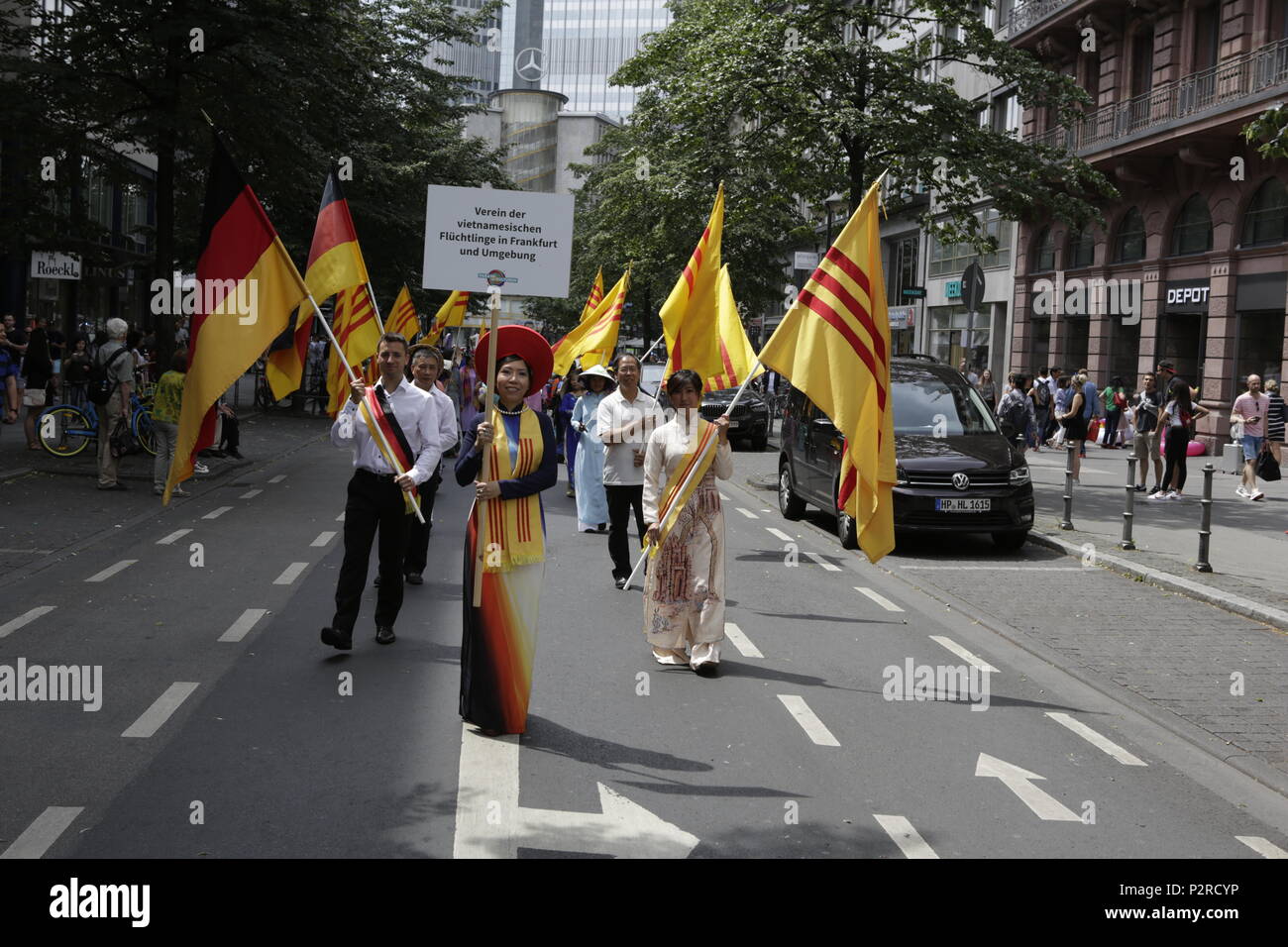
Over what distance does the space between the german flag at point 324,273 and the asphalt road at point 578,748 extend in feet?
5.57

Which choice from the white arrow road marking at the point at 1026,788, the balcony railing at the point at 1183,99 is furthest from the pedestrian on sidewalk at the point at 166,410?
the balcony railing at the point at 1183,99

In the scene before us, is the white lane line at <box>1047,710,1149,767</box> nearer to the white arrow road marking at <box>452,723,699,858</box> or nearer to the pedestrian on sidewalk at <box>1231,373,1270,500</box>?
the white arrow road marking at <box>452,723,699,858</box>

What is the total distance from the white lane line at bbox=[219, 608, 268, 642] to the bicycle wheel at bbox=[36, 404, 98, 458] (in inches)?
414

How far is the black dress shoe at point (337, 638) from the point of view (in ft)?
25.4

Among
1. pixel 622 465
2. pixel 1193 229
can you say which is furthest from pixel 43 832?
pixel 1193 229

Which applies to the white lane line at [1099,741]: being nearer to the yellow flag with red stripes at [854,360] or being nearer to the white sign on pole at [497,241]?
the yellow flag with red stripes at [854,360]

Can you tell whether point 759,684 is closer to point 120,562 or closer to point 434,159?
point 120,562

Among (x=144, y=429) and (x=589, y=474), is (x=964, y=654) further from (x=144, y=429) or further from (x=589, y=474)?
(x=144, y=429)

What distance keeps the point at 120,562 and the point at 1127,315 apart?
25.6 metres

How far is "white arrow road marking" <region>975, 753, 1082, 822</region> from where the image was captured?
5.41 m

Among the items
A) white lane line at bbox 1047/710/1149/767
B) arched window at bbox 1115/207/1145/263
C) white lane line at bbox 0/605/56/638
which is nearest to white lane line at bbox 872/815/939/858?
white lane line at bbox 1047/710/1149/767

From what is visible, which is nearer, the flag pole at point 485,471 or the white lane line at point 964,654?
the flag pole at point 485,471

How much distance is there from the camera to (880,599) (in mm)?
10711
